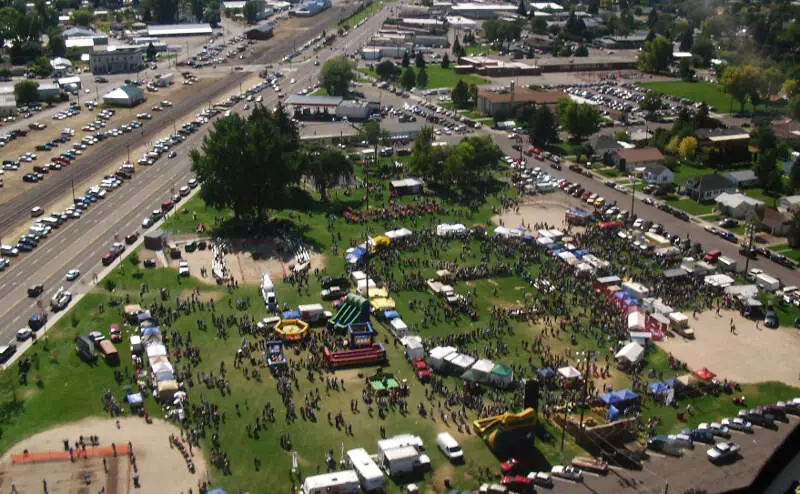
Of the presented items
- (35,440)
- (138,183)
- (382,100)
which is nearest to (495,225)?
(138,183)

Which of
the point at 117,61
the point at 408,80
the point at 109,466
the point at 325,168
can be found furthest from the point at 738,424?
the point at 117,61

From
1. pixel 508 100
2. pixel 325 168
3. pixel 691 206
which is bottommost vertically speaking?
pixel 691 206

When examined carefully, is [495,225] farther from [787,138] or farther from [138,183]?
[787,138]

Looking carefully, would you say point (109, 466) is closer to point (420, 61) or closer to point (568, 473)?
point (568, 473)

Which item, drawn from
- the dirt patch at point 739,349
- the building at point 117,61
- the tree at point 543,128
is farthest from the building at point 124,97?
the dirt patch at point 739,349

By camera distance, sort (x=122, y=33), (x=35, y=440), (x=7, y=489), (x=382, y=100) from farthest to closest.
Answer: (x=122, y=33) < (x=382, y=100) < (x=35, y=440) < (x=7, y=489)

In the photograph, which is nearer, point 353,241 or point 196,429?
point 196,429

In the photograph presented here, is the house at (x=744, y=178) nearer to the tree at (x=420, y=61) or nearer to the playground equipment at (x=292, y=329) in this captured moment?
the playground equipment at (x=292, y=329)
